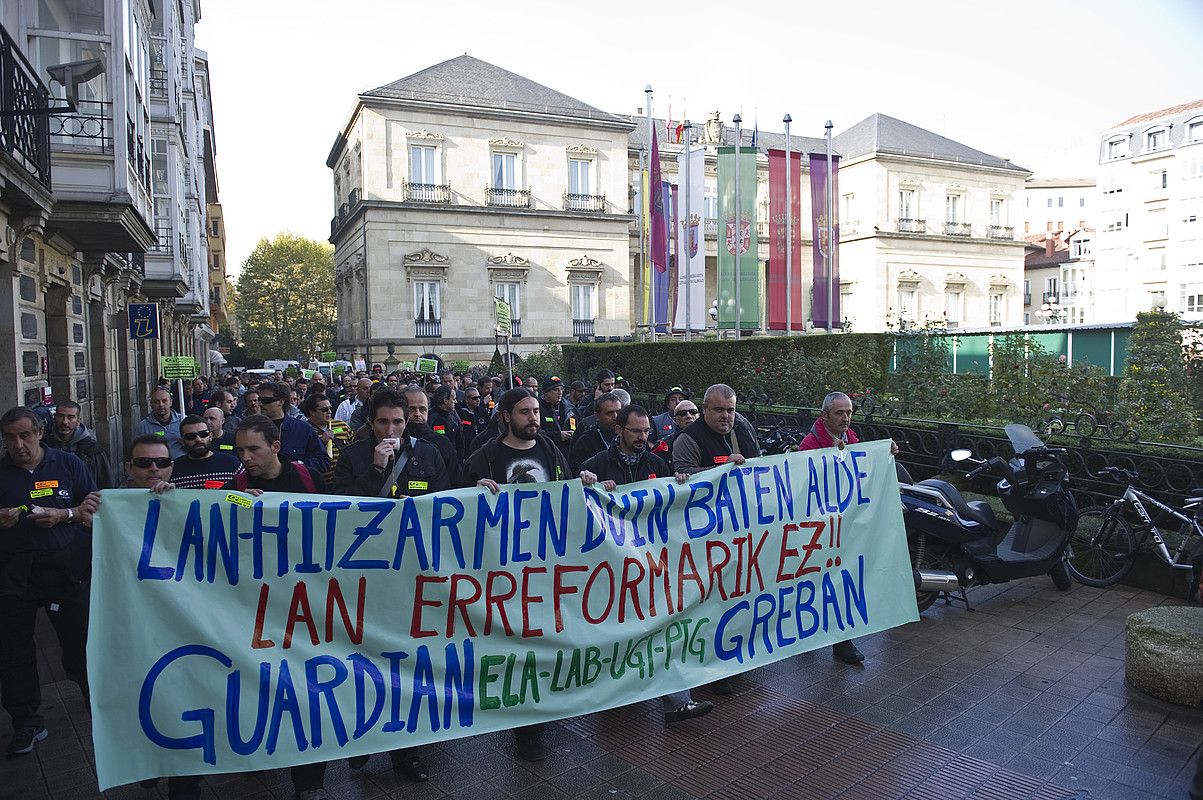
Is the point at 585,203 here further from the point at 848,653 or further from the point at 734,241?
the point at 848,653

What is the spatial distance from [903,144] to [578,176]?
2363 cm

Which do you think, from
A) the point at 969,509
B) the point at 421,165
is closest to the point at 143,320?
the point at 969,509

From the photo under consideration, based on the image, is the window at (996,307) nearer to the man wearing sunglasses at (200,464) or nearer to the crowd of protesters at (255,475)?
the crowd of protesters at (255,475)

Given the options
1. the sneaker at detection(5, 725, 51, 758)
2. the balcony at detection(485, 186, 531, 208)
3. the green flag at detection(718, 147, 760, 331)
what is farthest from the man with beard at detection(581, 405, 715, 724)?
the balcony at detection(485, 186, 531, 208)

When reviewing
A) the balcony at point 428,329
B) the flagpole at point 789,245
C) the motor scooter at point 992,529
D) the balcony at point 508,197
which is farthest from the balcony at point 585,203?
the motor scooter at point 992,529

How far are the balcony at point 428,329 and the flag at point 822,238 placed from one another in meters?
20.8

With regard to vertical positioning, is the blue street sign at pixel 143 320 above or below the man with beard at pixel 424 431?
above

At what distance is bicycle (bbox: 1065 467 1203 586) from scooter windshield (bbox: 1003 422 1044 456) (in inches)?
25.9

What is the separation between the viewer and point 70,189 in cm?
1094

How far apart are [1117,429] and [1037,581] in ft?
6.81

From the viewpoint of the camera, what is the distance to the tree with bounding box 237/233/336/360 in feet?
241

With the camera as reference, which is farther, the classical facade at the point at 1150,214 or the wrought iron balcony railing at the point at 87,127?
the classical facade at the point at 1150,214

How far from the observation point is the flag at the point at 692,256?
25.9 metres

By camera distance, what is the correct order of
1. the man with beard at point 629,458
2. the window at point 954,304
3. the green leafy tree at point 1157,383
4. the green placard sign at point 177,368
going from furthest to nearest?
the window at point 954,304, the green placard sign at point 177,368, the green leafy tree at point 1157,383, the man with beard at point 629,458
